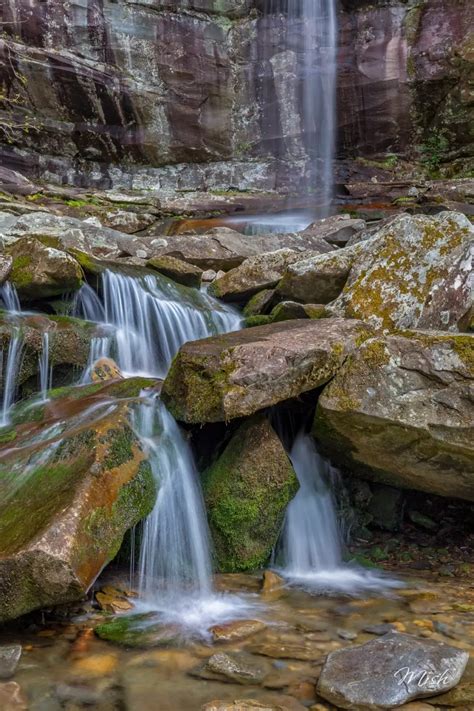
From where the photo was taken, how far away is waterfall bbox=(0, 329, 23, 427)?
568 cm

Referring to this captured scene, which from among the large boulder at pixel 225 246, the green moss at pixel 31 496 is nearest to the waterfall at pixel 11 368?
the green moss at pixel 31 496

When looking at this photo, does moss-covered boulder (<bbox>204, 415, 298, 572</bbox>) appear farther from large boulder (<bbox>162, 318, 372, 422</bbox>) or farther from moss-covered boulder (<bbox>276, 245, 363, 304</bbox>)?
moss-covered boulder (<bbox>276, 245, 363, 304</bbox>)

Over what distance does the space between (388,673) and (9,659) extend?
5.80ft

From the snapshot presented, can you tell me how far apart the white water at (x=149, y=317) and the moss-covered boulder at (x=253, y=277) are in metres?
0.32

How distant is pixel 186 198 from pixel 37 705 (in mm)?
16757

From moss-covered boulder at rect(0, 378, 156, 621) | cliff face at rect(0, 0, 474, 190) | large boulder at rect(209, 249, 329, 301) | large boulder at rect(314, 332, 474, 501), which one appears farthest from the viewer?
cliff face at rect(0, 0, 474, 190)

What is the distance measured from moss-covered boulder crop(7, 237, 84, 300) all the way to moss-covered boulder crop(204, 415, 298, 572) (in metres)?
3.60

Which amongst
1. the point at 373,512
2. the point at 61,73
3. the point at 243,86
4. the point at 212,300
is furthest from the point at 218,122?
the point at 373,512

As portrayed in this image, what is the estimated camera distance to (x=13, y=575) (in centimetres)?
289

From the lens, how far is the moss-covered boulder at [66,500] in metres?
2.92

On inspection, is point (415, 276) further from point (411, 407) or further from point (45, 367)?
point (45, 367)

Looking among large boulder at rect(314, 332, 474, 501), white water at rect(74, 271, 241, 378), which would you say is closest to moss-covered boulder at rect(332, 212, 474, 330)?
large boulder at rect(314, 332, 474, 501)

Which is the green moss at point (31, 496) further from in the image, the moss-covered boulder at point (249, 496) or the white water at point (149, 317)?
the white water at point (149, 317)

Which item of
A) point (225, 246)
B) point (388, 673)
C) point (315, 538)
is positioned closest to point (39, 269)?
point (315, 538)
